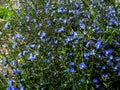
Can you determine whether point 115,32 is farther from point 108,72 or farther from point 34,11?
point 34,11

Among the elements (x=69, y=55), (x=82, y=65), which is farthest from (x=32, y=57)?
(x=82, y=65)

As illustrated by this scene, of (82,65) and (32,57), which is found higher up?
(32,57)

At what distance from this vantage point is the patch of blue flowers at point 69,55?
432 cm

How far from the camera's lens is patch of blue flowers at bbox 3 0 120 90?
432cm

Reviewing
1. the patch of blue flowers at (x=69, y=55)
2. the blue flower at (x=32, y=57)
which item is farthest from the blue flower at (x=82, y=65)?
the blue flower at (x=32, y=57)

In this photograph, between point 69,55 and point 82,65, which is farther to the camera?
point 69,55

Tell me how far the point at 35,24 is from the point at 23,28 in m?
0.30

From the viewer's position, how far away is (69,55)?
4.59m

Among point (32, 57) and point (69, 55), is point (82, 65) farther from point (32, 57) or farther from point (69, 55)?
Answer: point (32, 57)

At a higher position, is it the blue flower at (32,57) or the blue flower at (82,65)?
the blue flower at (32,57)

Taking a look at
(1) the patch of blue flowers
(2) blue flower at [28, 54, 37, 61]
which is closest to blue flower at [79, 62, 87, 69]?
(1) the patch of blue flowers

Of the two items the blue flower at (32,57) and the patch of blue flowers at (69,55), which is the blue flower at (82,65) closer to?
the patch of blue flowers at (69,55)

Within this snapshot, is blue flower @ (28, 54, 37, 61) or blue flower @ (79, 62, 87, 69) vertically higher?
blue flower @ (28, 54, 37, 61)

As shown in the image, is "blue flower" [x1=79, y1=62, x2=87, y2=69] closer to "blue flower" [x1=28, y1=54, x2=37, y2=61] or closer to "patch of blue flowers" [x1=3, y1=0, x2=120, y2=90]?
"patch of blue flowers" [x1=3, y1=0, x2=120, y2=90]
